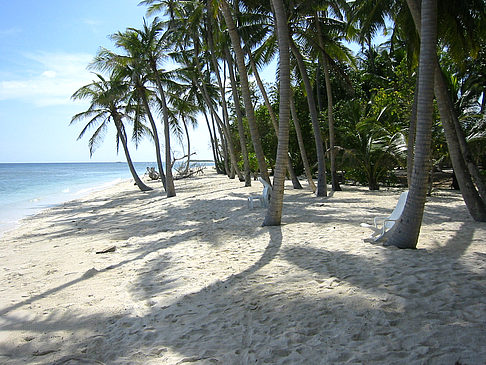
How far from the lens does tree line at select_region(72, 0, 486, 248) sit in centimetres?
614

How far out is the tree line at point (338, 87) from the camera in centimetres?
614

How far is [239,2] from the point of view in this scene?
1201cm

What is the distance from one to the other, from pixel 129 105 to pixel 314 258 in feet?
51.4

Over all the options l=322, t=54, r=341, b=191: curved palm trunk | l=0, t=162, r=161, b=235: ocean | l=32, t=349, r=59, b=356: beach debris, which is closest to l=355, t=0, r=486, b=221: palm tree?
l=322, t=54, r=341, b=191: curved palm trunk

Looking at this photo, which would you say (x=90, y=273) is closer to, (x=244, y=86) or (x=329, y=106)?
(x=244, y=86)

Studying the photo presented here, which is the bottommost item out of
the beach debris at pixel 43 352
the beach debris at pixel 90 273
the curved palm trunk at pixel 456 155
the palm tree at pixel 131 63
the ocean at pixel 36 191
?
the ocean at pixel 36 191

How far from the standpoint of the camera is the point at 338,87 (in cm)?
2203

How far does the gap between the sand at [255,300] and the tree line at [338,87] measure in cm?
103

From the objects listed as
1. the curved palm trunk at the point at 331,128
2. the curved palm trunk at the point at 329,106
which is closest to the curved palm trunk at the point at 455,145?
the curved palm trunk at the point at 329,106

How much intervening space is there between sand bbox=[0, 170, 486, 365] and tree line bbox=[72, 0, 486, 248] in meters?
1.03

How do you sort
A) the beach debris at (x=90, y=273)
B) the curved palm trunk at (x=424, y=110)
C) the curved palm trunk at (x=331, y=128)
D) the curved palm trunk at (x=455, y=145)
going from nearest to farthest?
1. the curved palm trunk at (x=424, y=110)
2. the beach debris at (x=90, y=273)
3. the curved palm trunk at (x=455, y=145)
4. the curved palm trunk at (x=331, y=128)

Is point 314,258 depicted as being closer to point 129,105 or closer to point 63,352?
point 63,352

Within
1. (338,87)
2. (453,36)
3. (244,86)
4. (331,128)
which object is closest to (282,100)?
(244,86)

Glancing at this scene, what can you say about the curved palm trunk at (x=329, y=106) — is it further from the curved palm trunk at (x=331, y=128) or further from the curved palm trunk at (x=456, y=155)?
the curved palm trunk at (x=456, y=155)
